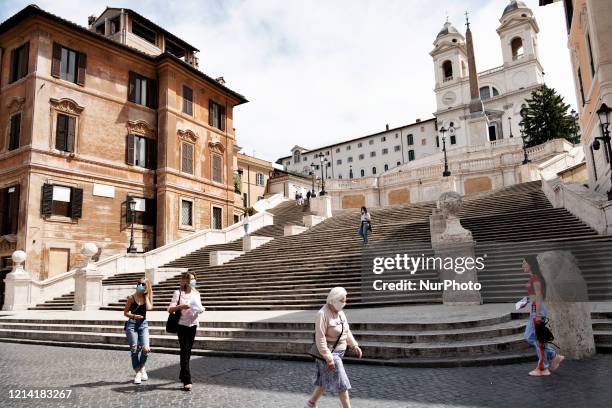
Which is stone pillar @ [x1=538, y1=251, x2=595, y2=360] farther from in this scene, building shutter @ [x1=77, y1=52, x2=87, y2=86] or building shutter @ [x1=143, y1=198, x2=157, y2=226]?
building shutter @ [x1=77, y1=52, x2=87, y2=86]

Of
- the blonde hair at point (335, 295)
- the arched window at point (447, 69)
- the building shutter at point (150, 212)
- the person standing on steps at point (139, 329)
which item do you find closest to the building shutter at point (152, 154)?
the building shutter at point (150, 212)

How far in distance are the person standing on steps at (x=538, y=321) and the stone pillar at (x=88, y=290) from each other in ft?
53.4

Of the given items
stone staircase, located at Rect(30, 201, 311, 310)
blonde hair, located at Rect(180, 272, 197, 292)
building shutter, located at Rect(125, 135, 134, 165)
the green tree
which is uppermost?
the green tree

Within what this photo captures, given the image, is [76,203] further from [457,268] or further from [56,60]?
[457,268]

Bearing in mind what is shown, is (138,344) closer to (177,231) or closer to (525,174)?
(177,231)

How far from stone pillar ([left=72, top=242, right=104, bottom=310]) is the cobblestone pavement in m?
9.62

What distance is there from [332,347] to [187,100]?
28787 millimetres

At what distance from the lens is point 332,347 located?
15.8 feet

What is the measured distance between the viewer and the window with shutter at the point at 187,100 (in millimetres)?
30719

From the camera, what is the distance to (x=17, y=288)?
62.8ft

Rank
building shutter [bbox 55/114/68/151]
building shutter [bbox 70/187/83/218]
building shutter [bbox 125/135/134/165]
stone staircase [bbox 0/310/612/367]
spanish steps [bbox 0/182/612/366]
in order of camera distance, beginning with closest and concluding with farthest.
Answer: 1. stone staircase [bbox 0/310/612/367]
2. spanish steps [bbox 0/182/612/366]
3. building shutter [bbox 70/187/83/218]
4. building shutter [bbox 55/114/68/151]
5. building shutter [bbox 125/135/134/165]

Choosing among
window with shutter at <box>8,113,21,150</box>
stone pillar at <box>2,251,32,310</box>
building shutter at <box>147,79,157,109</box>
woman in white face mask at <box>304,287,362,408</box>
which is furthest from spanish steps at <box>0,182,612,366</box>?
building shutter at <box>147,79,157,109</box>

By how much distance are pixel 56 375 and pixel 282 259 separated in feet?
37.7

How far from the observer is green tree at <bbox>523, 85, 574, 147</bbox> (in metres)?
49.5
